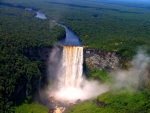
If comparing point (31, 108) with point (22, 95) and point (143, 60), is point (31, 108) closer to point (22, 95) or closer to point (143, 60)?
point (22, 95)

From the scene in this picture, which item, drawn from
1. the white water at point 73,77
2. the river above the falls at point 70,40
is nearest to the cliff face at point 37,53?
the white water at point 73,77

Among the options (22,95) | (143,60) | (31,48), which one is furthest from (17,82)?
(143,60)

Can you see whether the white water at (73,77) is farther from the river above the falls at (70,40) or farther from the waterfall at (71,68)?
the river above the falls at (70,40)

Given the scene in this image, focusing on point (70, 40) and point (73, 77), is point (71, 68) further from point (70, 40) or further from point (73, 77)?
point (70, 40)

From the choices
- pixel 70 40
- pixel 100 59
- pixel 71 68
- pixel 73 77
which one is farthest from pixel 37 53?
pixel 70 40

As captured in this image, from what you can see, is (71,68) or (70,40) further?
(70,40)

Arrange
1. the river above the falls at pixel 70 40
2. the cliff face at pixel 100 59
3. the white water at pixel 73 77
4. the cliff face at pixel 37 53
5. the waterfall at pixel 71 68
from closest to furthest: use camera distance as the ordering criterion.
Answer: the cliff face at pixel 37 53, the white water at pixel 73 77, the waterfall at pixel 71 68, the cliff face at pixel 100 59, the river above the falls at pixel 70 40
